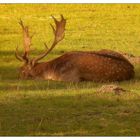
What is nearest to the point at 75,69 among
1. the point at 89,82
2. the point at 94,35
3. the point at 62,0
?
the point at 89,82

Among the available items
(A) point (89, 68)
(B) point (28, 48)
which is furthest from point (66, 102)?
(B) point (28, 48)

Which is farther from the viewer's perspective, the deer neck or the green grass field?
the deer neck

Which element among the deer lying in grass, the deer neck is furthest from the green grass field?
the deer neck

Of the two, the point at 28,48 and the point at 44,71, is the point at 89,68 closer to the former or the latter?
the point at 44,71

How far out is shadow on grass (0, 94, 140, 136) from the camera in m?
8.68

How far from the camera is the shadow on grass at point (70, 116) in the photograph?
8.68 meters

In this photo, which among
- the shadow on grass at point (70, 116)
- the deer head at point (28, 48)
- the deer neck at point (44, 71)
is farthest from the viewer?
the deer head at point (28, 48)

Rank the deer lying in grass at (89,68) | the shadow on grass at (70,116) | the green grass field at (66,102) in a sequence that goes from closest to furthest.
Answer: the shadow on grass at (70,116) < the green grass field at (66,102) < the deer lying in grass at (89,68)

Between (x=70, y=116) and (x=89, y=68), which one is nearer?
(x=70, y=116)

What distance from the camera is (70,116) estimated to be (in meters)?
9.54

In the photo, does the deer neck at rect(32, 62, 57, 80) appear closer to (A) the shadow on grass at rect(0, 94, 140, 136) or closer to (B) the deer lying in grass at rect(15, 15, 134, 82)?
(B) the deer lying in grass at rect(15, 15, 134, 82)

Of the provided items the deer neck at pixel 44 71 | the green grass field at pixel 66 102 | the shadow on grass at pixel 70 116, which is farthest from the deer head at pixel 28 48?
the shadow on grass at pixel 70 116

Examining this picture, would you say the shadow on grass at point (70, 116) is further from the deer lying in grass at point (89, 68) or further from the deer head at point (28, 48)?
the deer head at point (28, 48)

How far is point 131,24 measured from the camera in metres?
22.6
